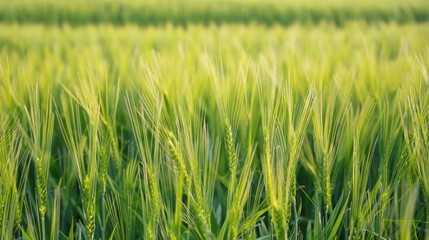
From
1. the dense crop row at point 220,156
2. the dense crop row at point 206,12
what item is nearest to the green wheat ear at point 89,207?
the dense crop row at point 220,156

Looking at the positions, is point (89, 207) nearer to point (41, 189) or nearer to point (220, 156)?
point (41, 189)

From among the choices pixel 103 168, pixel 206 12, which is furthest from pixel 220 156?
pixel 206 12

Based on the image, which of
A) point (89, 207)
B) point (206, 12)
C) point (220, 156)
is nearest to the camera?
point (89, 207)

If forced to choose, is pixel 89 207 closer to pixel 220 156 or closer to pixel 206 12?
pixel 220 156

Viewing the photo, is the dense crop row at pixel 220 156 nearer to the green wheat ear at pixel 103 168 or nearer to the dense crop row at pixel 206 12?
the green wheat ear at pixel 103 168

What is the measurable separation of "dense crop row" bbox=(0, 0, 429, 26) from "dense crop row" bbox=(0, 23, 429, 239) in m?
3.20

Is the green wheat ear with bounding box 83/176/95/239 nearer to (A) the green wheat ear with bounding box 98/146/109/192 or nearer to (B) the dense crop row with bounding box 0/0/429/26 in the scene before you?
(A) the green wheat ear with bounding box 98/146/109/192

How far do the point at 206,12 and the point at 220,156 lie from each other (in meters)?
3.86

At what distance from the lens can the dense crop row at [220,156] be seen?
2.03 feet

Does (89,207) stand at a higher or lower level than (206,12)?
higher

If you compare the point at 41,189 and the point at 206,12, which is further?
the point at 206,12

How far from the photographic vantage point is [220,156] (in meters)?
0.89

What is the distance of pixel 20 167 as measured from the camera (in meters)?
0.93

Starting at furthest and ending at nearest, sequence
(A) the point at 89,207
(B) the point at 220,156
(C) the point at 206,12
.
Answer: (C) the point at 206,12
(B) the point at 220,156
(A) the point at 89,207
